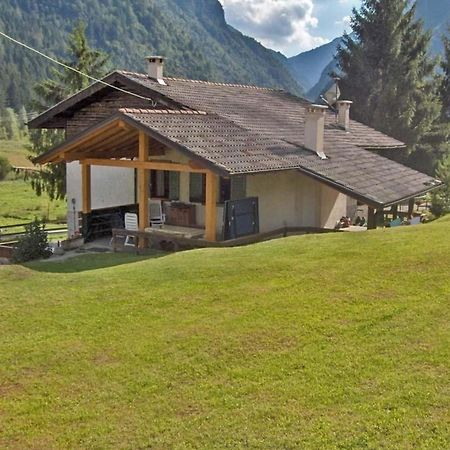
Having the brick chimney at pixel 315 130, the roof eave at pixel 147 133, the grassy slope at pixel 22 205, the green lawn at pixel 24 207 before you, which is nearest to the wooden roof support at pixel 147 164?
the roof eave at pixel 147 133

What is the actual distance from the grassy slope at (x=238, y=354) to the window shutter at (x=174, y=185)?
7574 millimetres

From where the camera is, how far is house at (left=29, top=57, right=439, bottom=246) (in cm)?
1540

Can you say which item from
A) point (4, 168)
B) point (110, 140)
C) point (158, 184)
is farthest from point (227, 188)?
point (4, 168)

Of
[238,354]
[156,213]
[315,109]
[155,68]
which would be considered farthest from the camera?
[155,68]

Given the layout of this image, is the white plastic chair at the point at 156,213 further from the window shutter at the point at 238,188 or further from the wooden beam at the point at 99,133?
Result: the wooden beam at the point at 99,133

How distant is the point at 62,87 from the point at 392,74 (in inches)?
790

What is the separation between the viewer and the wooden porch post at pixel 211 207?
14.9 meters

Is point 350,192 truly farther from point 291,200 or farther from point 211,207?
point 211,207

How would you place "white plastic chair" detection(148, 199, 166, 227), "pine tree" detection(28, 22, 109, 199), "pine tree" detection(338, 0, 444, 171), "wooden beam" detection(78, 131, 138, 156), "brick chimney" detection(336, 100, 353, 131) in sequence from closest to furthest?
"wooden beam" detection(78, 131, 138, 156) → "white plastic chair" detection(148, 199, 166, 227) → "brick chimney" detection(336, 100, 353, 131) → "pine tree" detection(28, 22, 109, 199) → "pine tree" detection(338, 0, 444, 171)

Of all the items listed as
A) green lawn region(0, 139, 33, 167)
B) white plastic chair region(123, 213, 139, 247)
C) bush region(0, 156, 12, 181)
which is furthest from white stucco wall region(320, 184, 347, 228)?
green lawn region(0, 139, 33, 167)

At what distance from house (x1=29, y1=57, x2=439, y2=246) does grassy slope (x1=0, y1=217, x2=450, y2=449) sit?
15.6 feet

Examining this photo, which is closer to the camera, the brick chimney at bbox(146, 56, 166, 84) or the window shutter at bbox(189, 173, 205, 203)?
the window shutter at bbox(189, 173, 205, 203)

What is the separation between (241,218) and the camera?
16484 mm

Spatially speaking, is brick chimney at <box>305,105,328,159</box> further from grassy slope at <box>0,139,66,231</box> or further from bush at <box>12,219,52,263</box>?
grassy slope at <box>0,139,66,231</box>
